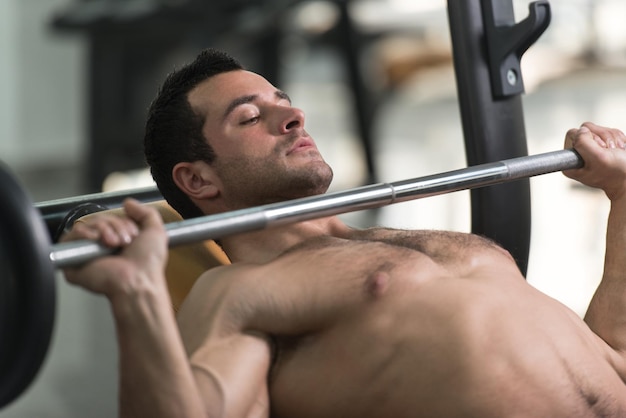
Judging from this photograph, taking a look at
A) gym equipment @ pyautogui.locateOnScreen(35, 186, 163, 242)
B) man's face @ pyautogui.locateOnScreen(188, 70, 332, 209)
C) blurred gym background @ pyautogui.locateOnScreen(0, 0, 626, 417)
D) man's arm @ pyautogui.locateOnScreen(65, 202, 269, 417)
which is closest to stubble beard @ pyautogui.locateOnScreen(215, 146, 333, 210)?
man's face @ pyautogui.locateOnScreen(188, 70, 332, 209)

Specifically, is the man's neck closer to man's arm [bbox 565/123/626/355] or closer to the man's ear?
the man's ear

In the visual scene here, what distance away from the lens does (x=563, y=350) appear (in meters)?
1.37

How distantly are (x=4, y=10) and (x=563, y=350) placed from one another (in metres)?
6.15

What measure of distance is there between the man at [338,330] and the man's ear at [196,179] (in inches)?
3.7

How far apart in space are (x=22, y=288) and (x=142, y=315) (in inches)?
5.4

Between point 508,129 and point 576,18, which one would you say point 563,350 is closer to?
point 508,129

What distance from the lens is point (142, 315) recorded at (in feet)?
3.60

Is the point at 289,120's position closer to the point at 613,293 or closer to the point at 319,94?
the point at 613,293

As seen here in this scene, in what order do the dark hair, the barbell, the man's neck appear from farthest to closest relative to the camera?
the dark hair → the man's neck → the barbell

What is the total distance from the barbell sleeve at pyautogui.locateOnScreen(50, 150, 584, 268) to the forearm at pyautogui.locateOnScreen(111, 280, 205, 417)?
7 centimetres

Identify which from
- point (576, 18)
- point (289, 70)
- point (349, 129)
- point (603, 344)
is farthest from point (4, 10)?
point (603, 344)

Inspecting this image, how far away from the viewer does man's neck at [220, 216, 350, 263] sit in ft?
4.95

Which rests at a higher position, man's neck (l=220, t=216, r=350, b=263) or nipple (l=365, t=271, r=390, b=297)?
man's neck (l=220, t=216, r=350, b=263)

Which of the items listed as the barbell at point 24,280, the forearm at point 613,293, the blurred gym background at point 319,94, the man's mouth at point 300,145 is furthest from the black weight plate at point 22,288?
the blurred gym background at point 319,94
